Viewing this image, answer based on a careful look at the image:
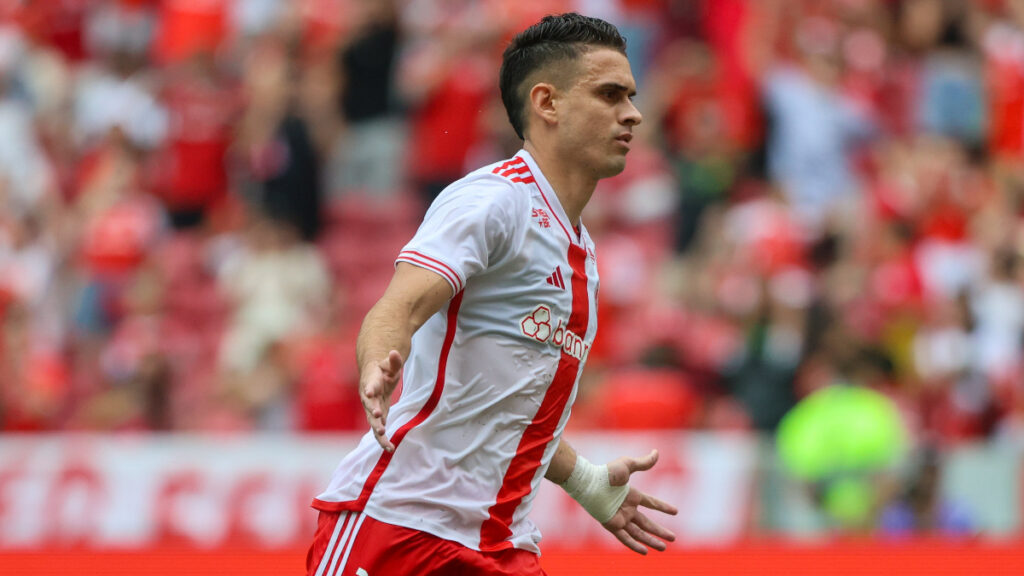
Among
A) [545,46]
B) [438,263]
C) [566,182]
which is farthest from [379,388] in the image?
[545,46]

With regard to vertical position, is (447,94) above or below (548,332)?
above

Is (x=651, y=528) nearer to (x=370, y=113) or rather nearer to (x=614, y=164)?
(x=614, y=164)

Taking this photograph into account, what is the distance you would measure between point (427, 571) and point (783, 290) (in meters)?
6.72

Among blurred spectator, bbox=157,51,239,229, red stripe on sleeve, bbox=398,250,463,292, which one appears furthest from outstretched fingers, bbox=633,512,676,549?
blurred spectator, bbox=157,51,239,229

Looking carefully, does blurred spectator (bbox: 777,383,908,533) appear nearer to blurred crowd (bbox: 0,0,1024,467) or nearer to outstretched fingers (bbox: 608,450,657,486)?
blurred crowd (bbox: 0,0,1024,467)

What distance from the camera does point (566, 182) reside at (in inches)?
155

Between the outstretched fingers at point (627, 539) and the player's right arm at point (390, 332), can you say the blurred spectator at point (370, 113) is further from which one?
the player's right arm at point (390, 332)

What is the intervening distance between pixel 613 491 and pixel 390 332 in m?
1.25

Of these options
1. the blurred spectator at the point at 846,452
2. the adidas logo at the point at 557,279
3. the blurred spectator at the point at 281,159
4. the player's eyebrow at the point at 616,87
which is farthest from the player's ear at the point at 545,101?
the blurred spectator at the point at 281,159

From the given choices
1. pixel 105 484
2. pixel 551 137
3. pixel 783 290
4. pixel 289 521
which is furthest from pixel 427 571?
pixel 783 290

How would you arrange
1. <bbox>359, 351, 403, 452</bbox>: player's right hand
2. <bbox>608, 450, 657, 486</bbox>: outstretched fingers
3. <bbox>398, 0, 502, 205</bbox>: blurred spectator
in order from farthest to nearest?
<bbox>398, 0, 502, 205</bbox>: blurred spectator, <bbox>608, 450, 657, 486</bbox>: outstretched fingers, <bbox>359, 351, 403, 452</bbox>: player's right hand

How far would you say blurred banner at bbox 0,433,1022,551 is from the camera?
873cm

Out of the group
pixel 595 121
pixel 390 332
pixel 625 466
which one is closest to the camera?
pixel 390 332

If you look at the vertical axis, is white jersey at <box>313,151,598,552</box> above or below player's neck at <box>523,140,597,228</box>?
below
